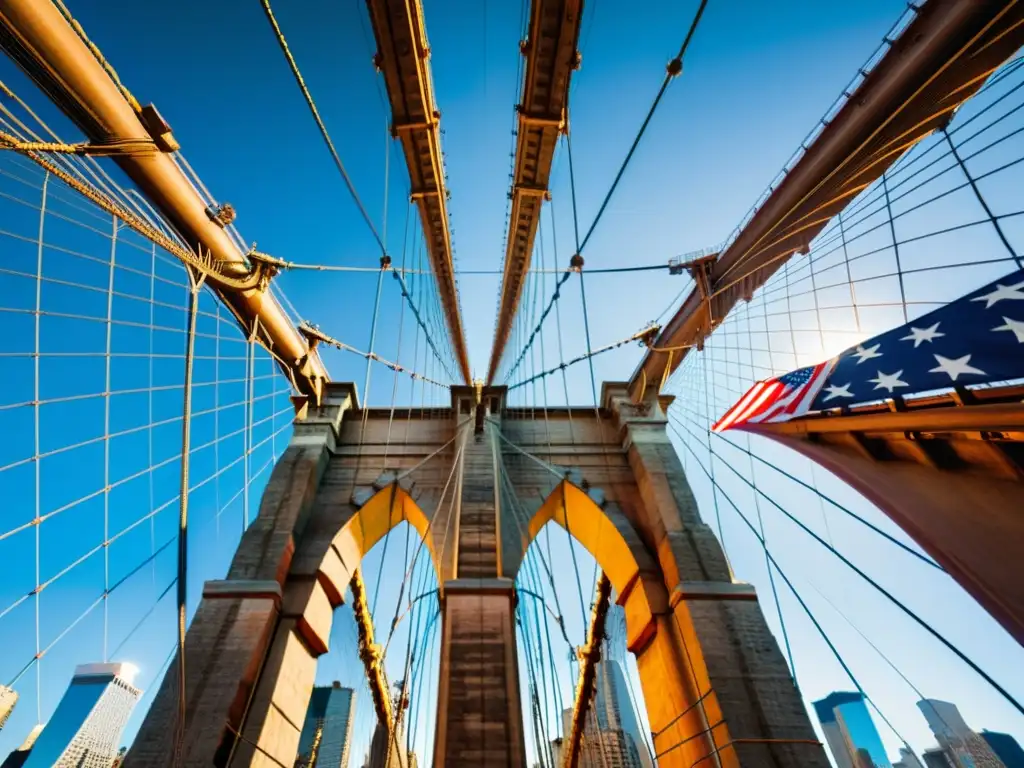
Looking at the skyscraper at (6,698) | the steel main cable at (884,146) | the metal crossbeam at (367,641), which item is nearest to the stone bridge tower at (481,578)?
the metal crossbeam at (367,641)

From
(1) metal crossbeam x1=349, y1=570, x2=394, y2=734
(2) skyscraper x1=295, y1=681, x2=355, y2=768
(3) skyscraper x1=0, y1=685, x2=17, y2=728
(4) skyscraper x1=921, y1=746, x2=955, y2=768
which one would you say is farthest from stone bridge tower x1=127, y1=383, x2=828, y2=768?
(4) skyscraper x1=921, y1=746, x2=955, y2=768

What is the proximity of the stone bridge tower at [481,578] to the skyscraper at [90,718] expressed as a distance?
236m

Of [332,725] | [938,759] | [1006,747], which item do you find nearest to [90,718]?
[332,725]

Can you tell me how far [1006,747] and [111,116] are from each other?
850 feet

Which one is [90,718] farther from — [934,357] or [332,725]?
[934,357]

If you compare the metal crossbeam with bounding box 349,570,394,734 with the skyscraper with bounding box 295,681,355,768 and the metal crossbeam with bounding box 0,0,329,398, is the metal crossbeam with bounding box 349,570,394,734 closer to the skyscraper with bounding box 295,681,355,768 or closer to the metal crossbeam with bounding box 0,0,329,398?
the metal crossbeam with bounding box 0,0,329,398

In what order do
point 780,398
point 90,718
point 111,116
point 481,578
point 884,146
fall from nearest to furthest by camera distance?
point 111,116 < point 884,146 < point 780,398 < point 481,578 < point 90,718

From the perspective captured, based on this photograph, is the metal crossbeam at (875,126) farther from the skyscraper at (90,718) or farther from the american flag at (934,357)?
the skyscraper at (90,718)

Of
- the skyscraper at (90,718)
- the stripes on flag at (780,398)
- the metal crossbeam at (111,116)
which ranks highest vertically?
the skyscraper at (90,718)

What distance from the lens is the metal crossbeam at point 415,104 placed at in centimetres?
688

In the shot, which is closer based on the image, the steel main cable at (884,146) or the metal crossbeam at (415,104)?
the steel main cable at (884,146)

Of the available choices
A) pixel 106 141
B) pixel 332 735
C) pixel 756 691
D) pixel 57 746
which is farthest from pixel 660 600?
pixel 57 746

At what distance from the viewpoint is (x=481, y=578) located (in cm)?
789

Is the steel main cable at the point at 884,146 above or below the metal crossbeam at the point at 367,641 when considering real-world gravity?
above
